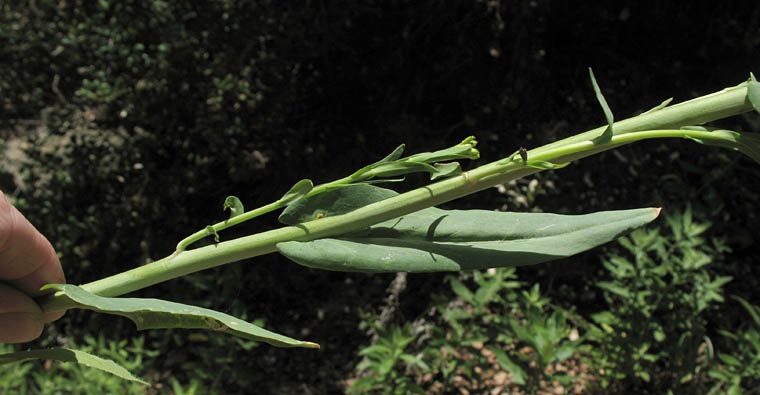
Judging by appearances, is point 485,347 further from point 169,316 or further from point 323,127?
point 169,316

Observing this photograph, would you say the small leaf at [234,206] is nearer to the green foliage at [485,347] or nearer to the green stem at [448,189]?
the green stem at [448,189]

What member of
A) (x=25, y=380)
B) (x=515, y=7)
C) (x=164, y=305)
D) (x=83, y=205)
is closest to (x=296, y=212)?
(x=164, y=305)

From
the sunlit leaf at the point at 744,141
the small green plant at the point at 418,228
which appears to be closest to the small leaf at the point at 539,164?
the small green plant at the point at 418,228

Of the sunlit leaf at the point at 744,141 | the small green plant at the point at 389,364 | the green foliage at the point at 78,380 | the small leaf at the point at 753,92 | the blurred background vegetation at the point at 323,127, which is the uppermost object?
the small leaf at the point at 753,92

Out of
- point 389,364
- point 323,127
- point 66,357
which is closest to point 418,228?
point 66,357

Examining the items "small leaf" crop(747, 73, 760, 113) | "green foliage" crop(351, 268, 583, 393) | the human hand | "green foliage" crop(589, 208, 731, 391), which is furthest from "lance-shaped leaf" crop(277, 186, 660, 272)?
"green foliage" crop(589, 208, 731, 391)
